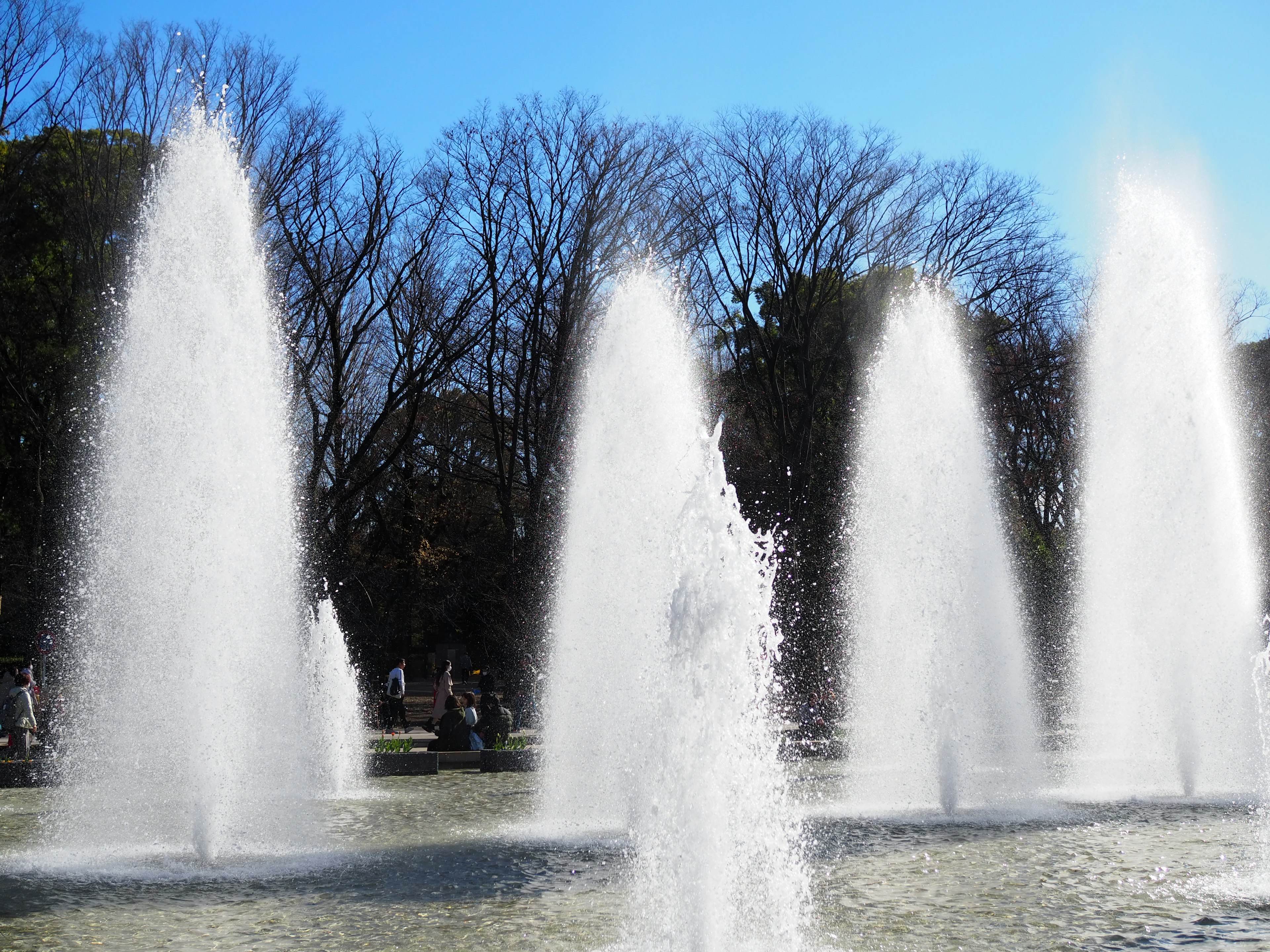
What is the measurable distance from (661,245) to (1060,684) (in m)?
13.0

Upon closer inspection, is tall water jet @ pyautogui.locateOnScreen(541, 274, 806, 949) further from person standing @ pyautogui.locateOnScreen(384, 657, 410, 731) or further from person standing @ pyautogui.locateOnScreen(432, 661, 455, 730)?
person standing @ pyautogui.locateOnScreen(384, 657, 410, 731)

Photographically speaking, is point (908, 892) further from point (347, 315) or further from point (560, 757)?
point (347, 315)

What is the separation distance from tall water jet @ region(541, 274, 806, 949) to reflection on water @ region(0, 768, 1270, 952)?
47 cm

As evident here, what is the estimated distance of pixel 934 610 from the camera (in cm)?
1259

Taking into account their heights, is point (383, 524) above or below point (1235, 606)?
above

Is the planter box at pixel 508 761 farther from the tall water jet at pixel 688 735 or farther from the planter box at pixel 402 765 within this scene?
the tall water jet at pixel 688 735

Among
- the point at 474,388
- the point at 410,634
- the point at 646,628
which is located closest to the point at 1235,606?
the point at 646,628

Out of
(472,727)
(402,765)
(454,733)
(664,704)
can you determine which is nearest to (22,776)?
(402,765)

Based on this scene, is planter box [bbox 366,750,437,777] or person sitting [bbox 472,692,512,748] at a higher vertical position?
person sitting [bbox 472,692,512,748]

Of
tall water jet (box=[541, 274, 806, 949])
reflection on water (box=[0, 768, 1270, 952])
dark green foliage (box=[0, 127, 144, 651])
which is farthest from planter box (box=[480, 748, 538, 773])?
dark green foliage (box=[0, 127, 144, 651])

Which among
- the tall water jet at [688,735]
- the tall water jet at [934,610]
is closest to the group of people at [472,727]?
the tall water jet at [688,735]

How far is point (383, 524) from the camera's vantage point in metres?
33.2

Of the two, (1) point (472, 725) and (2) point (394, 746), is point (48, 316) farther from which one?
(1) point (472, 725)

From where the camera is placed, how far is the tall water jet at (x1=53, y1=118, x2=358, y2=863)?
9.13 m
